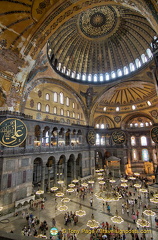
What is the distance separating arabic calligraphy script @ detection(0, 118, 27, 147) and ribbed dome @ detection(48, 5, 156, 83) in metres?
8.72

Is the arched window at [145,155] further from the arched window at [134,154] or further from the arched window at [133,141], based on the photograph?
the arched window at [133,141]

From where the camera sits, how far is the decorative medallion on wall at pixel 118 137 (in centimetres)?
2290

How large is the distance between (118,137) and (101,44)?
46.1ft

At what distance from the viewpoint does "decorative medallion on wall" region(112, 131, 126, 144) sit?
75.1 ft

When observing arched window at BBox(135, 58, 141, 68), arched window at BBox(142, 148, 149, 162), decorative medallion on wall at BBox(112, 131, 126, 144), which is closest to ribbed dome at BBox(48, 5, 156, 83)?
arched window at BBox(135, 58, 141, 68)

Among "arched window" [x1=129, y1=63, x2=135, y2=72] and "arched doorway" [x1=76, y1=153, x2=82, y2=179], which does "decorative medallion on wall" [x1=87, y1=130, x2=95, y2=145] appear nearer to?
"arched doorway" [x1=76, y1=153, x2=82, y2=179]

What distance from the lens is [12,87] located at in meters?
12.0

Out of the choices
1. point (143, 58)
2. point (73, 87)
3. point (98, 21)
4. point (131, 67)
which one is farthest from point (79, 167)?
point (98, 21)

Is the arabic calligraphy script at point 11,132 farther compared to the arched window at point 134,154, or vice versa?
the arched window at point 134,154

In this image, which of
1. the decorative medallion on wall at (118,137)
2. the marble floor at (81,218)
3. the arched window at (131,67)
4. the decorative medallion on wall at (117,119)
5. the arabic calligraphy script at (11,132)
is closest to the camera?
the marble floor at (81,218)

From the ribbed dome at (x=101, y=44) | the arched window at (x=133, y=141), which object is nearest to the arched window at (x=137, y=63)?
the ribbed dome at (x=101, y=44)

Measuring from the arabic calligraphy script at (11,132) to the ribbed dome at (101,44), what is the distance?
28.6ft

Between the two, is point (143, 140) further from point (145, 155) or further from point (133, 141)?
Result: point (145, 155)

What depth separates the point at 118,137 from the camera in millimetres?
23141
